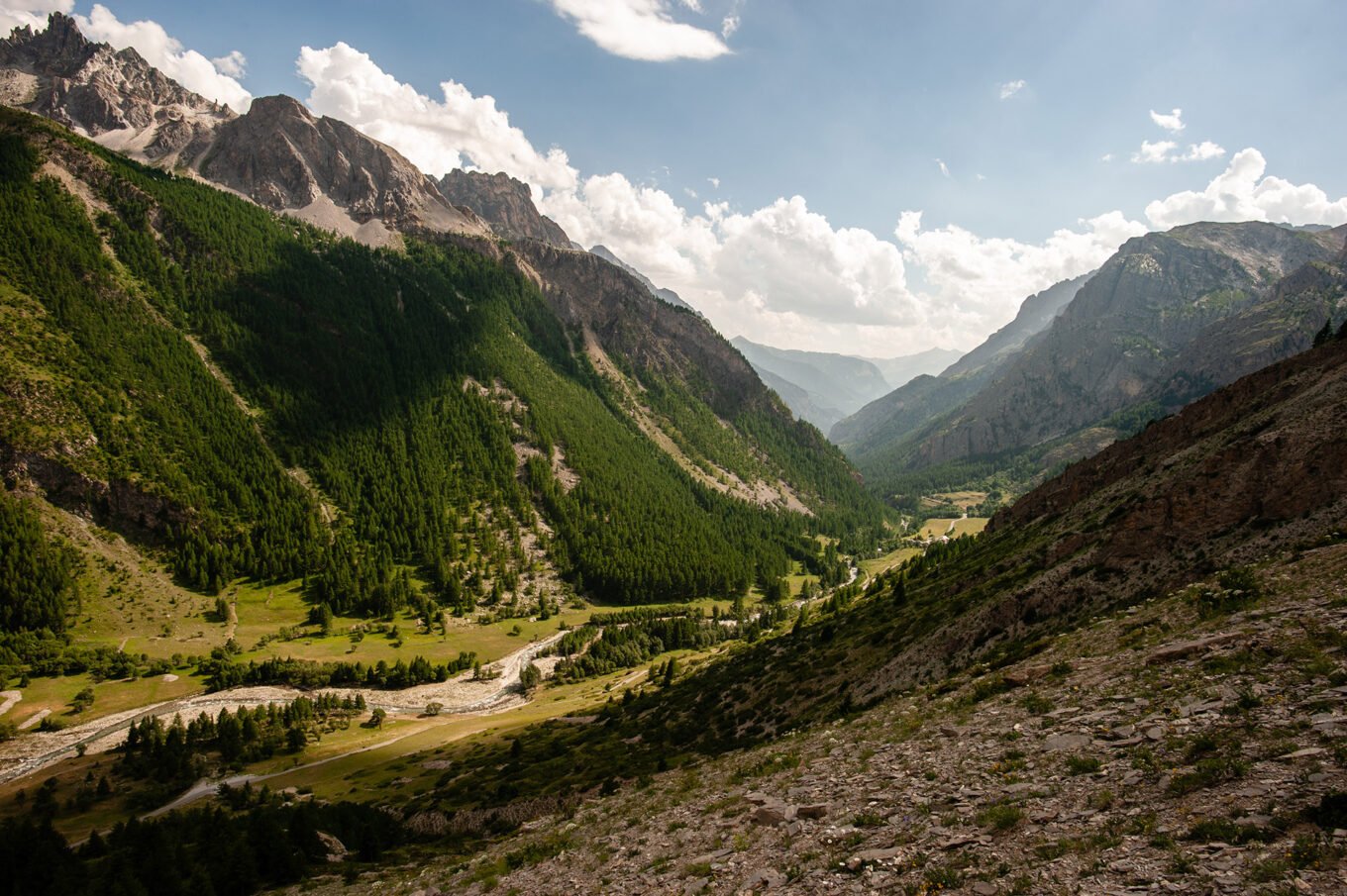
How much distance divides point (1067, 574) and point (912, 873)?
33.8 meters

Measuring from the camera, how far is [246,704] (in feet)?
323

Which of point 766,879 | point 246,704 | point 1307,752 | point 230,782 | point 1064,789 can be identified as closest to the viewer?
point 1307,752

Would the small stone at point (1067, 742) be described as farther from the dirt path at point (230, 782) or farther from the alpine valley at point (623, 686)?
the dirt path at point (230, 782)

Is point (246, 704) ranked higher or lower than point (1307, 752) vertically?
lower

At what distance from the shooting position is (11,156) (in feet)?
636

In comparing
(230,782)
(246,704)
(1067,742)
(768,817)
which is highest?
(1067,742)

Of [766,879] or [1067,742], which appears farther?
[1067,742]

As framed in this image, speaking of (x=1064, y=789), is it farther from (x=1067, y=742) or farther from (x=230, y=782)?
(x=230, y=782)

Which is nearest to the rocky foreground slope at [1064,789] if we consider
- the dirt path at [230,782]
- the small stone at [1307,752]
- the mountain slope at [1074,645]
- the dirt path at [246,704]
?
the small stone at [1307,752]

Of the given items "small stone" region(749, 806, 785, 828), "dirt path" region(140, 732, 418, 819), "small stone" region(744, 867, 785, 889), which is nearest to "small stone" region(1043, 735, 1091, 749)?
"small stone" region(749, 806, 785, 828)

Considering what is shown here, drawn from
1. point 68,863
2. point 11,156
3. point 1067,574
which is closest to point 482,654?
point 68,863

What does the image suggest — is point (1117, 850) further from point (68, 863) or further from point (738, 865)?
point (68, 863)

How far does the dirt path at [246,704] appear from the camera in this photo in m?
78.9

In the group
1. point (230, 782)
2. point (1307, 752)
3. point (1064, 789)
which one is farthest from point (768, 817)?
point (230, 782)
